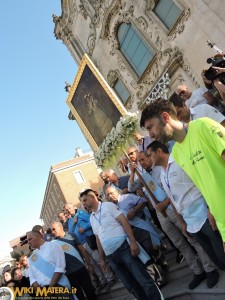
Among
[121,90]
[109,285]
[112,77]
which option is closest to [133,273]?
[109,285]

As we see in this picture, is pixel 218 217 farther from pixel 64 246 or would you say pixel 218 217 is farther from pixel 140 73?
pixel 140 73

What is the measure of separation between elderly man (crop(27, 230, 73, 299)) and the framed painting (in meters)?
8.62

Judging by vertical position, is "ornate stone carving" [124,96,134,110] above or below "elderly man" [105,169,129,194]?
above

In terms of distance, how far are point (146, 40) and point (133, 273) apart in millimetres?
11716

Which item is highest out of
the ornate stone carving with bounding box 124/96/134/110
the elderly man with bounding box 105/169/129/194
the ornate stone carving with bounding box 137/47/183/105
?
the ornate stone carving with bounding box 124/96/134/110

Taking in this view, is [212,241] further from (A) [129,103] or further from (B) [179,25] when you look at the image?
(A) [129,103]

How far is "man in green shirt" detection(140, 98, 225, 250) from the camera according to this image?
2.40 meters

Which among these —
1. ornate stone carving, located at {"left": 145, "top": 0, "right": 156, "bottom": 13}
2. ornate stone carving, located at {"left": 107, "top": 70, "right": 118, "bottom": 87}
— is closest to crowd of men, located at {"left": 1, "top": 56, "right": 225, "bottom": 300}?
ornate stone carving, located at {"left": 145, "top": 0, "right": 156, "bottom": 13}

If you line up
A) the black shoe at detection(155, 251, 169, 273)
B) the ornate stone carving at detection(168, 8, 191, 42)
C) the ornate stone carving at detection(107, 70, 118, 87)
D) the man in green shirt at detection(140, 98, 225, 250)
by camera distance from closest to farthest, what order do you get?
the man in green shirt at detection(140, 98, 225, 250) < the black shoe at detection(155, 251, 169, 273) < the ornate stone carving at detection(168, 8, 191, 42) < the ornate stone carving at detection(107, 70, 118, 87)

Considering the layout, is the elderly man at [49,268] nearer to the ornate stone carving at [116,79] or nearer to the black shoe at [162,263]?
the black shoe at [162,263]

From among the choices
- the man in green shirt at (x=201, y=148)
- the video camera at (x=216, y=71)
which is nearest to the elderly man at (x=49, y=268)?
the man in green shirt at (x=201, y=148)

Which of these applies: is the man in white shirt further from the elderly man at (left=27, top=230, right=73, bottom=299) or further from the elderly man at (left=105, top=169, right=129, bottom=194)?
the elderly man at (left=105, top=169, right=129, bottom=194)

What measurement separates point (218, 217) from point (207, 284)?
2217mm

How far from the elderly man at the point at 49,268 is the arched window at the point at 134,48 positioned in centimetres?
1074
